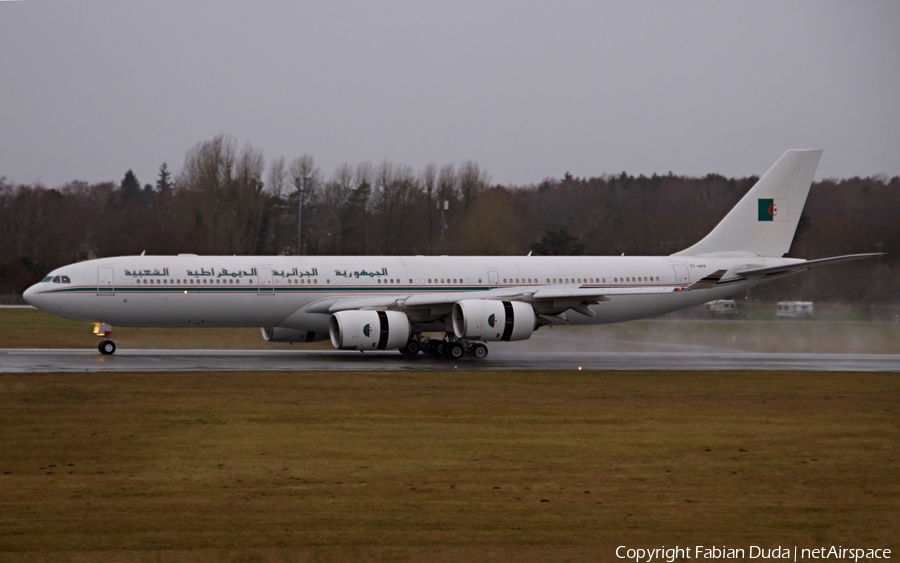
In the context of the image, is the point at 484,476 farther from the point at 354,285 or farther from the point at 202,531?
the point at 354,285

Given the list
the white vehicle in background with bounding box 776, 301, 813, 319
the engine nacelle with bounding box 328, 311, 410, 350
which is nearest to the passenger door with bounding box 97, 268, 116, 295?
the engine nacelle with bounding box 328, 311, 410, 350

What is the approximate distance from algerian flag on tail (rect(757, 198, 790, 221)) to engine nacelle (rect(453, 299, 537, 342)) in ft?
39.7

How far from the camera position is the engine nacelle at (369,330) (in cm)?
2867

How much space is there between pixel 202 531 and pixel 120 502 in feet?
5.60

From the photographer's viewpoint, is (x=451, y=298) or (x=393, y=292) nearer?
(x=451, y=298)

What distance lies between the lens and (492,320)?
2953 centimetres

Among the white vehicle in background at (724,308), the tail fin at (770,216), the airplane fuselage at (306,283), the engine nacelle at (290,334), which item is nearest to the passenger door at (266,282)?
the airplane fuselage at (306,283)

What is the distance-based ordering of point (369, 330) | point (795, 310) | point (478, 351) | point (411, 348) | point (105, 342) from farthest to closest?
point (795, 310) < point (478, 351) < point (411, 348) < point (105, 342) < point (369, 330)

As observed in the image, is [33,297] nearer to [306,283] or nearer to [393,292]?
[306,283]

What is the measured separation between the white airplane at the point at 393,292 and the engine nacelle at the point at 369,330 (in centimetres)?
3

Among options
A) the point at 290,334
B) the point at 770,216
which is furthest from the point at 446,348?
the point at 770,216

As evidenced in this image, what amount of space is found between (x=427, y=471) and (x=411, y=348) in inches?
719

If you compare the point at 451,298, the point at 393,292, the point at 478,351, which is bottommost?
the point at 478,351

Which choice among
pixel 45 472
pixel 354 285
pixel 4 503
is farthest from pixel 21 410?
pixel 354 285
